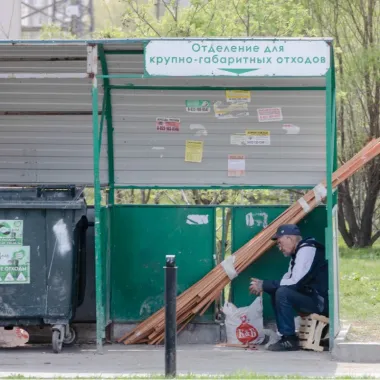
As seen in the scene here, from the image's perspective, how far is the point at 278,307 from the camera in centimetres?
899

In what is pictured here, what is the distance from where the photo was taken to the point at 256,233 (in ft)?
32.0

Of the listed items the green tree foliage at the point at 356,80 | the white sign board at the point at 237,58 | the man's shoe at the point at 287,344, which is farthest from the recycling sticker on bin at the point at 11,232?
the green tree foliage at the point at 356,80

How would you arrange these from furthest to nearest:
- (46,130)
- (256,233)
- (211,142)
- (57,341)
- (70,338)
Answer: (46,130) → (211,142) → (256,233) → (70,338) → (57,341)

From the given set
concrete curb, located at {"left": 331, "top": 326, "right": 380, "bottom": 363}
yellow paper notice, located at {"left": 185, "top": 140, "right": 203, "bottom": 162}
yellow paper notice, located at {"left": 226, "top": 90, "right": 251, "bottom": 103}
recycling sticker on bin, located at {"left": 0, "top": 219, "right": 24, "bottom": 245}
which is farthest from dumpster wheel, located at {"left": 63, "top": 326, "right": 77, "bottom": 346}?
yellow paper notice, located at {"left": 226, "top": 90, "right": 251, "bottom": 103}

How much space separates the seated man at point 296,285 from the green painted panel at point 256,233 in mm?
510

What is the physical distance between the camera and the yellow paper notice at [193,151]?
9906 mm

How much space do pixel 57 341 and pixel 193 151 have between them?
2.43 metres

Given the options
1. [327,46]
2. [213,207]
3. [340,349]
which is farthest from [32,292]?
[327,46]

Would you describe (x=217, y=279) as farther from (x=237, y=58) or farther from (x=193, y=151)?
(x=237, y=58)

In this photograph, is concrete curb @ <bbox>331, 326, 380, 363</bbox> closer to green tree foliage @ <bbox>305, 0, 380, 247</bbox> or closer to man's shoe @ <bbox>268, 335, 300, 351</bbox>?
man's shoe @ <bbox>268, 335, 300, 351</bbox>

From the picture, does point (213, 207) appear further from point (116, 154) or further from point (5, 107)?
point (5, 107)

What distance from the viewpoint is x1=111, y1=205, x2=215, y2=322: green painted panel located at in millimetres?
9758

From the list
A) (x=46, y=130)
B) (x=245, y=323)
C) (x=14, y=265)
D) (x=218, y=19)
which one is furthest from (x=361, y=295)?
(x=218, y=19)

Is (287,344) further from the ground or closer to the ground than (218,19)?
closer to the ground
